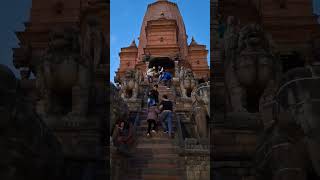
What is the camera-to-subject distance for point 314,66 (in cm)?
603

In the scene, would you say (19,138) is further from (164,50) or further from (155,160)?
(164,50)

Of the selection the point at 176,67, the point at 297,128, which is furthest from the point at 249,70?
the point at 176,67

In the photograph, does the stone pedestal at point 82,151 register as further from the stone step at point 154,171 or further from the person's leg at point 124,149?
the person's leg at point 124,149

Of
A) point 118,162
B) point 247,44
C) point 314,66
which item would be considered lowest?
point 118,162

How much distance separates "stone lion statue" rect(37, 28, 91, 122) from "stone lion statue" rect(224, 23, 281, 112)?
2462mm

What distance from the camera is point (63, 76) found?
1005 cm

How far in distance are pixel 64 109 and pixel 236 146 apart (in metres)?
3.27

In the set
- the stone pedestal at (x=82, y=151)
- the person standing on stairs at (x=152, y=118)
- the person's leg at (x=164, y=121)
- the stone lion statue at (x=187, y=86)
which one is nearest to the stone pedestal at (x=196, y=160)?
the person standing on stairs at (x=152, y=118)

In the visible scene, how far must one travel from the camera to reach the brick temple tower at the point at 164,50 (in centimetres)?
4975

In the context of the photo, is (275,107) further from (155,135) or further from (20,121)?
(155,135)

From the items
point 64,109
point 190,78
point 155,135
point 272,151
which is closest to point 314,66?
point 272,151

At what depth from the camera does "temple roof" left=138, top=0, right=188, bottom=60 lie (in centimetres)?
5491

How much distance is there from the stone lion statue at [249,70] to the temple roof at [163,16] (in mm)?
43183

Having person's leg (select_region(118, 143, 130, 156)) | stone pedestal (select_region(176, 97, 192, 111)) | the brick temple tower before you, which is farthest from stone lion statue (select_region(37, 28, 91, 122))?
the brick temple tower
